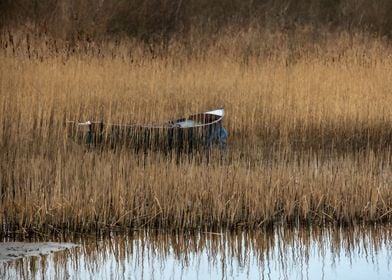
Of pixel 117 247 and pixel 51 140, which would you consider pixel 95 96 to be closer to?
pixel 51 140

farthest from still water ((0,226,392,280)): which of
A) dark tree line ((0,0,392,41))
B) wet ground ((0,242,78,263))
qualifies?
dark tree line ((0,0,392,41))

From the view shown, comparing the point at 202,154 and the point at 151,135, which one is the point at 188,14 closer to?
the point at 151,135

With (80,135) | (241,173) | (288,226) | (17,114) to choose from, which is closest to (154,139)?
(80,135)

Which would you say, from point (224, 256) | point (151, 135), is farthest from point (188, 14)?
point (224, 256)

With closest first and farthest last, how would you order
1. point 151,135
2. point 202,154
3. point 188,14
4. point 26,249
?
point 26,249
point 202,154
point 151,135
point 188,14

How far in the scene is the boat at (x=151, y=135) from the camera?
810 cm

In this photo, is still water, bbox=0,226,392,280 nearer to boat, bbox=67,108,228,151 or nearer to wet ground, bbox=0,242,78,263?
wet ground, bbox=0,242,78,263

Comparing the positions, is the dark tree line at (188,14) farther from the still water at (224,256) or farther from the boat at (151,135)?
the still water at (224,256)

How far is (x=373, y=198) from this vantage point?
21.1ft

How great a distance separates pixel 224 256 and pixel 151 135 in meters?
2.76

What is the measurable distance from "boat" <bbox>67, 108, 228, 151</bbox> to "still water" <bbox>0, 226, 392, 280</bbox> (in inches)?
82.9

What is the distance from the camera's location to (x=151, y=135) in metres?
8.23

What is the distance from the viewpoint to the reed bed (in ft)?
20.3

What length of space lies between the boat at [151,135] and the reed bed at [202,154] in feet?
0.61
